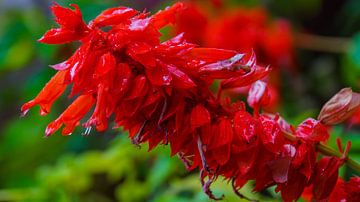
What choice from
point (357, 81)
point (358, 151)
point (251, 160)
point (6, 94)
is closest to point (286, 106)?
point (357, 81)


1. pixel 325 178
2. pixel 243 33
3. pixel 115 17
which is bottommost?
pixel 243 33

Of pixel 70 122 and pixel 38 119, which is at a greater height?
pixel 70 122

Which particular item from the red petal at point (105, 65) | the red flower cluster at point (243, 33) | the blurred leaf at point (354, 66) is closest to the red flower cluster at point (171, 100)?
the red petal at point (105, 65)

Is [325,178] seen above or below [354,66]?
above

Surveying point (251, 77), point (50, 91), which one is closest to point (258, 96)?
point (251, 77)

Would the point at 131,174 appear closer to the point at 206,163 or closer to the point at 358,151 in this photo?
the point at 358,151

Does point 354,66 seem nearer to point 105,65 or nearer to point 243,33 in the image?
point 243,33

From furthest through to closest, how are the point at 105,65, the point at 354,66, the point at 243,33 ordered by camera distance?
the point at 243,33, the point at 354,66, the point at 105,65

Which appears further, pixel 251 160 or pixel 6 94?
pixel 6 94

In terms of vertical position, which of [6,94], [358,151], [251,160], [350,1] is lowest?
[6,94]
